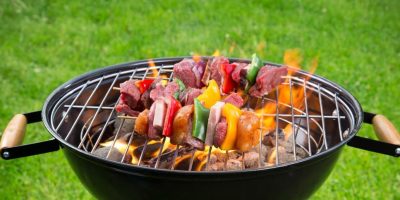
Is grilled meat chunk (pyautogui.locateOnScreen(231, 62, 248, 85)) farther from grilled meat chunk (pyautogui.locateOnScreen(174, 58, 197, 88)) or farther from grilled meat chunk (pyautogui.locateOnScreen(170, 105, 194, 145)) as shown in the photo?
grilled meat chunk (pyautogui.locateOnScreen(170, 105, 194, 145))

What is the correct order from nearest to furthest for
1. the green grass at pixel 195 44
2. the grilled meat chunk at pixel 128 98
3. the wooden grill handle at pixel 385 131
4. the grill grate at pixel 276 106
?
the wooden grill handle at pixel 385 131 → the grilled meat chunk at pixel 128 98 → the grill grate at pixel 276 106 → the green grass at pixel 195 44

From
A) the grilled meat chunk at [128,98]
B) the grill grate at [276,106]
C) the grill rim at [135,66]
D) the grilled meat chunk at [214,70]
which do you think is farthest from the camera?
the grilled meat chunk at [214,70]

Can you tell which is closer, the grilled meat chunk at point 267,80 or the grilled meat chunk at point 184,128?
the grilled meat chunk at point 184,128

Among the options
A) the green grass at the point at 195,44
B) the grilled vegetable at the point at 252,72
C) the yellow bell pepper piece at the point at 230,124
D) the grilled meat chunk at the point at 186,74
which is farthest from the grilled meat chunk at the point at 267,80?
the green grass at the point at 195,44

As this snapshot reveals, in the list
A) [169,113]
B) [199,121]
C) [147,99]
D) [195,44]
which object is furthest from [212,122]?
[195,44]

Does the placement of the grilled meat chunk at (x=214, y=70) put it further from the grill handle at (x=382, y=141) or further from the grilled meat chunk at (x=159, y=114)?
the grill handle at (x=382, y=141)

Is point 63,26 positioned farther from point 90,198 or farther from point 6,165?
point 90,198

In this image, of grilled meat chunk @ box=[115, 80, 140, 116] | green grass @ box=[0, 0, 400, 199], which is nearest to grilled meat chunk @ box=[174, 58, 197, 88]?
grilled meat chunk @ box=[115, 80, 140, 116]
